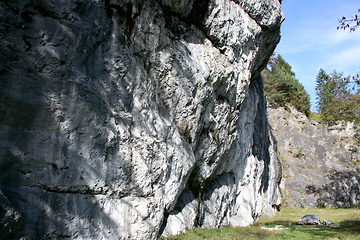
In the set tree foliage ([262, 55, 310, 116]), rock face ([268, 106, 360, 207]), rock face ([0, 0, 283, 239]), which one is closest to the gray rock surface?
rock face ([0, 0, 283, 239])

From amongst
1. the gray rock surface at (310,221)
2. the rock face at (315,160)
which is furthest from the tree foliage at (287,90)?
the gray rock surface at (310,221)

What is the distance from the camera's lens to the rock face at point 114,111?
4.83m

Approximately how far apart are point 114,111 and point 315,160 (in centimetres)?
2692

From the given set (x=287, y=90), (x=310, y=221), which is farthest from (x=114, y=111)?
(x=287, y=90)

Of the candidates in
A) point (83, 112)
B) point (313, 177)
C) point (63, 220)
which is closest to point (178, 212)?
point (63, 220)

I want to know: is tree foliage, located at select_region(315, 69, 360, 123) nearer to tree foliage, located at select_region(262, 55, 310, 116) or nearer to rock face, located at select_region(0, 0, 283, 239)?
tree foliage, located at select_region(262, 55, 310, 116)

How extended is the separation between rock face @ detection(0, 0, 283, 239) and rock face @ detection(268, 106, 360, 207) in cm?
1636

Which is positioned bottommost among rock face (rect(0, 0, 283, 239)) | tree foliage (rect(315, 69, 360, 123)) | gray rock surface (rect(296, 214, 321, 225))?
gray rock surface (rect(296, 214, 321, 225))

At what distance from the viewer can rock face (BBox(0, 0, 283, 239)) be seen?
15.8 ft

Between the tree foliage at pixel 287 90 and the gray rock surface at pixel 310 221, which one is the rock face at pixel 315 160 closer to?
the tree foliage at pixel 287 90

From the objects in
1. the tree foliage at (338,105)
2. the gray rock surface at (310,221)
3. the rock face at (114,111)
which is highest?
the tree foliage at (338,105)

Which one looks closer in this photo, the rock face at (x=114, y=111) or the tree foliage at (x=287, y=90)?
the rock face at (x=114, y=111)

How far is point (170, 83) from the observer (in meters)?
8.33

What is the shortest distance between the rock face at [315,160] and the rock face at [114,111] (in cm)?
1636
